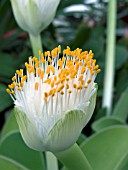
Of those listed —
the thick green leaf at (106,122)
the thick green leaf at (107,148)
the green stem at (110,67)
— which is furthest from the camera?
the green stem at (110,67)

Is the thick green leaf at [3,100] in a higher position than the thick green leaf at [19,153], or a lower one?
higher

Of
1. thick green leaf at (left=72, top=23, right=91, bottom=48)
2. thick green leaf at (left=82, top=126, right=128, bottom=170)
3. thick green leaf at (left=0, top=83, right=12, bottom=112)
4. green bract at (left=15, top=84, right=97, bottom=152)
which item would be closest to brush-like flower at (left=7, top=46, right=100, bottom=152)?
green bract at (left=15, top=84, right=97, bottom=152)

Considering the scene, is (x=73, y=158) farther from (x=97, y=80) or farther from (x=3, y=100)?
(x=97, y=80)

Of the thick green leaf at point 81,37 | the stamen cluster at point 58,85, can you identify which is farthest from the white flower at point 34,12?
the thick green leaf at point 81,37

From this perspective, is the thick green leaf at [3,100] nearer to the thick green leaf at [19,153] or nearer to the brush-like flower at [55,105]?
the thick green leaf at [19,153]

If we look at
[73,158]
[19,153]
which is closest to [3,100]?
[19,153]

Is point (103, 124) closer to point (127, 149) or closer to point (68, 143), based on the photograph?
point (127, 149)

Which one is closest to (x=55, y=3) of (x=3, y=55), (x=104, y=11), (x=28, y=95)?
(x=28, y=95)
